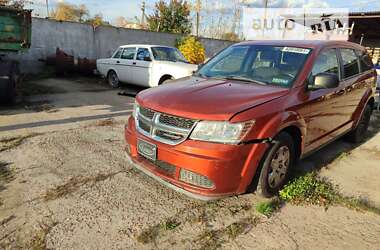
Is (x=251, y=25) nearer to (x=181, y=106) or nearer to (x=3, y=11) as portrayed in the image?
(x=3, y=11)

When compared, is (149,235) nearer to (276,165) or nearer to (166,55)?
(276,165)

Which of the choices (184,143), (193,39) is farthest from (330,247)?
(193,39)

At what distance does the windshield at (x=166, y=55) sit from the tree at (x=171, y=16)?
557 inches

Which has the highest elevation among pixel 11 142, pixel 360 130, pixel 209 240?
pixel 360 130

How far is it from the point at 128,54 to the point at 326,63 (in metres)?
7.53

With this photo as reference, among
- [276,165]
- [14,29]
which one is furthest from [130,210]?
[14,29]

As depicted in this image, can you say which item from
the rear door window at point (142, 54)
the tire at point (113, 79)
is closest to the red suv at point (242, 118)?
the rear door window at point (142, 54)

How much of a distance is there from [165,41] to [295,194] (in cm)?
1519

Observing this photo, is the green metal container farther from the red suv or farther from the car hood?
the car hood

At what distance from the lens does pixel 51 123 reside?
6.26 metres

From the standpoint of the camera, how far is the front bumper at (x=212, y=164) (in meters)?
3.00

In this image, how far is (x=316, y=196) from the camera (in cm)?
376

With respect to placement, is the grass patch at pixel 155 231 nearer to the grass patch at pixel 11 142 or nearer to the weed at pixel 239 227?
the weed at pixel 239 227

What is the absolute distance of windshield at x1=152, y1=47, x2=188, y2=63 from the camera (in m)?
9.94
